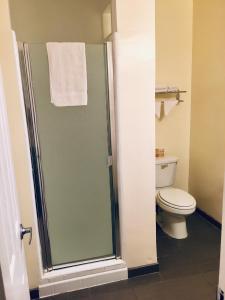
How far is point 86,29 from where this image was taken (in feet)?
8.14

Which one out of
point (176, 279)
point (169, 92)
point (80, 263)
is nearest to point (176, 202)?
point (176, 279)

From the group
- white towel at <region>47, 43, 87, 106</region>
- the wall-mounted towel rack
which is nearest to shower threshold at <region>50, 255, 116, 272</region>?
white towel at <region>47, 43, 87, 106</region>

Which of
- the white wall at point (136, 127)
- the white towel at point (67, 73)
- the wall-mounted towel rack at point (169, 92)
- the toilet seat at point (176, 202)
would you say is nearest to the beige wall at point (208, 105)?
the wall-mounted towel rack at point (169, 92)

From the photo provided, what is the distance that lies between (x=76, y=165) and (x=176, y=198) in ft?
3.87

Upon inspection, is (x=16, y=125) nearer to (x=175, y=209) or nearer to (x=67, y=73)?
(x=67, y=73)

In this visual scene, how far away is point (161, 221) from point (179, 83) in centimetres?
165

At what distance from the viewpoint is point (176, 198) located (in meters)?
2.45

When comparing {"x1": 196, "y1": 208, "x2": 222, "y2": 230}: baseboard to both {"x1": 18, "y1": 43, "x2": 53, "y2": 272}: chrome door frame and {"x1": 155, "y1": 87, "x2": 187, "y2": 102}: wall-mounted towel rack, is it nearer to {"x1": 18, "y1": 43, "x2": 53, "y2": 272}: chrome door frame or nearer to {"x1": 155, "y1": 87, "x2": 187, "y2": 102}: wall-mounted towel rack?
{"x1": 155, "y1": 87, "x2": 187, "y2": 102}: wall-mounted towel rack

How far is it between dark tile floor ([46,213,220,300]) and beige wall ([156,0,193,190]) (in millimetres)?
924

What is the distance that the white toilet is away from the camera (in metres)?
2.35

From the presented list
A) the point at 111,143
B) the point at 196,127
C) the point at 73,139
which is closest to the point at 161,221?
the point at 196,127

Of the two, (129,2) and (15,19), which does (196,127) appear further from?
(15,19)

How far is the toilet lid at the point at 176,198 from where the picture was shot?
2349mm

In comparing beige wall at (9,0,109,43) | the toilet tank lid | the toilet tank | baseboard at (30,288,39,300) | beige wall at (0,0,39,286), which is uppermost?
beige wall at (9,0,109,43)
